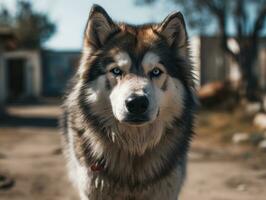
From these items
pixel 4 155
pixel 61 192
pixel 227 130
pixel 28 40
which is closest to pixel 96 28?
pixel 61 192

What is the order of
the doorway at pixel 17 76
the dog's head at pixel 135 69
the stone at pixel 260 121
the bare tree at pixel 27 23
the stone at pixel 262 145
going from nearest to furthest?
the dog's head at pixel 135 69 < the stone at pixel 262 145 < the stone at pixel 260 121 < the doorway at pixel 17 76 < the bare tree at pixel 27 23

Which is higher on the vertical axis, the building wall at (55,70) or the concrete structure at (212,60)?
the concrete structure at (212,60)

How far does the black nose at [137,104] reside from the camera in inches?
149

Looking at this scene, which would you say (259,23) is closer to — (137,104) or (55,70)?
(137,104)

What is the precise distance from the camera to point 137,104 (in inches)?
149

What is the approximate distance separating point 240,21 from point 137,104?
16471mm

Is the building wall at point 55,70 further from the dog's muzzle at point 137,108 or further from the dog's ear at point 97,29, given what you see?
the dog's muzzle at point 137,108

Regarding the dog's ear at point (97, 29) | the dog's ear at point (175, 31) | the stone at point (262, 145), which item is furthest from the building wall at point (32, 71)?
the dog's ear at point (175, 31)

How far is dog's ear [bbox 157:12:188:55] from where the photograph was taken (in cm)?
447

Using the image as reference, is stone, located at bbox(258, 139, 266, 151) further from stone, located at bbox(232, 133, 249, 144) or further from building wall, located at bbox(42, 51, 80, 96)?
building wall, located at bbox(42, 51, 80, 96)

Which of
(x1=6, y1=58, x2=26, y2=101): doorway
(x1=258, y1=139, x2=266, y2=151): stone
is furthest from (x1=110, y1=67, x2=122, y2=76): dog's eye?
(x1=6, y1=58, x2=26, y2=101): doorway

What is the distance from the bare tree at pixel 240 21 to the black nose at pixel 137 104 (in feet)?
51.4

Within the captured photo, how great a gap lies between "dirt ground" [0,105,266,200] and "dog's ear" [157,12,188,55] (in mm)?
2910

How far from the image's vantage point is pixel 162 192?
432 cm
